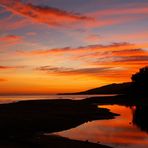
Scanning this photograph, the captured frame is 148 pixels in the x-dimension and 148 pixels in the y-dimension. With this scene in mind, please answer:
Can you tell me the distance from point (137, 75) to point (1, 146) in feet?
379

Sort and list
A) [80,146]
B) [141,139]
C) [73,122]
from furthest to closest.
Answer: [73,122] < [141,139] < [80,146]

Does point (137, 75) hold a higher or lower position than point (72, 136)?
higher

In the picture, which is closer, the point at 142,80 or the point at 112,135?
the point at 112,135

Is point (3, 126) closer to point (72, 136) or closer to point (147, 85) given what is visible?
point (72, 136)

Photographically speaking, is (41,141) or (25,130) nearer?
(41,141)

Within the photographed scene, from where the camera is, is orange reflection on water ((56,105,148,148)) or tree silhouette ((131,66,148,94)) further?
tree silhouette ((131,66,148,94))

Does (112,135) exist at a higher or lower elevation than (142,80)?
lower

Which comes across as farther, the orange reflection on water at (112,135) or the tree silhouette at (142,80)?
the tree silhouette at (142,80)

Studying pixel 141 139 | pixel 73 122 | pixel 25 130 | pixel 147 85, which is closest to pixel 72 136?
pixel 25 130

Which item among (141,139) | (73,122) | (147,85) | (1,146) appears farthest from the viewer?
(147,85)

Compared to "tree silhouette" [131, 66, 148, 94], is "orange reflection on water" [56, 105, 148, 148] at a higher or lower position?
lower

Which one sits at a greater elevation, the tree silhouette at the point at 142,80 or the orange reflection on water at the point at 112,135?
the tree silhouette at the point at 142,80

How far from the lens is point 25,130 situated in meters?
37.0

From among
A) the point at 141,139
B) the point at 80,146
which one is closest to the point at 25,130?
the point at 80,146
